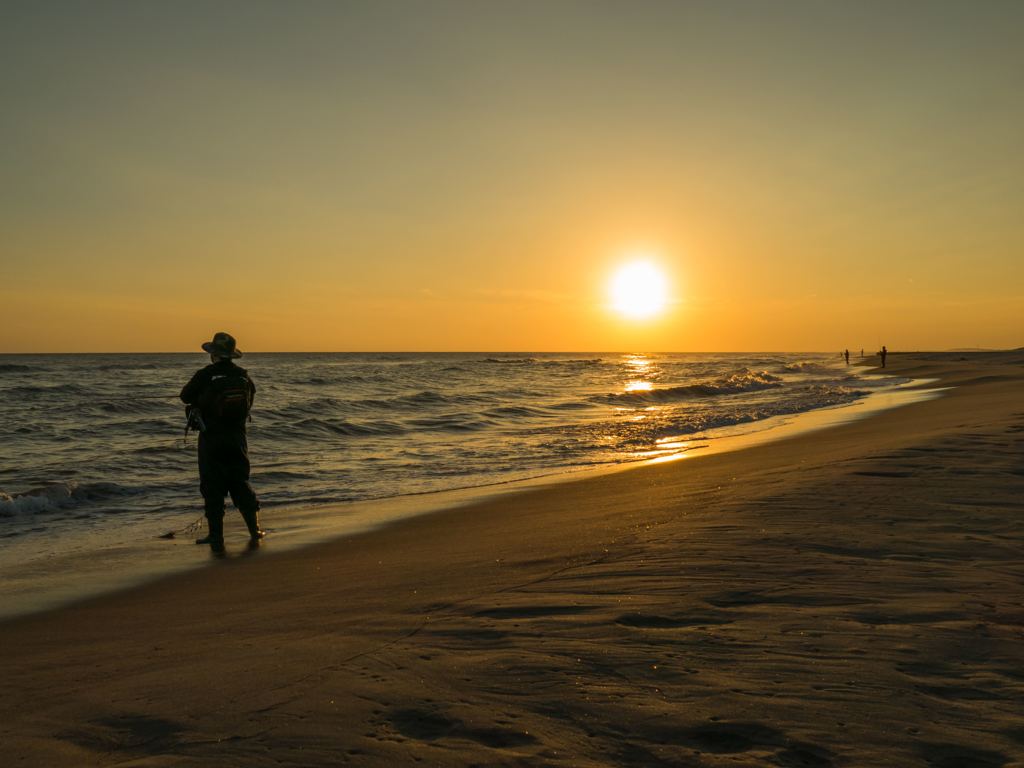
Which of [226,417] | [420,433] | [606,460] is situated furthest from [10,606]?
[420,433]

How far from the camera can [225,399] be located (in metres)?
7.26

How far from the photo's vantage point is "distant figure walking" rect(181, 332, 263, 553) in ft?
23.5

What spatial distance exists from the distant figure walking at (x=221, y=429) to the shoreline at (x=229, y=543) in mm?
324

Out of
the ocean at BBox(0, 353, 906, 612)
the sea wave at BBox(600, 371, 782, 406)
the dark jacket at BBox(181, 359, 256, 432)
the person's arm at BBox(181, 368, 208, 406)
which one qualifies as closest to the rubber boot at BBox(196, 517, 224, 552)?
the ocean at BBox(0, 353, 906, 612)

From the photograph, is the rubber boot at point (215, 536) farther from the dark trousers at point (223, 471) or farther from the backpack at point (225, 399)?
the backpack at point (225, 399)

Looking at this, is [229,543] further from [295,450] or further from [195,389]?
[295,450]

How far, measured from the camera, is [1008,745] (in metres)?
2.53

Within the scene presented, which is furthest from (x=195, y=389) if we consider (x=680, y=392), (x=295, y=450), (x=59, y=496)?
(x=680, y=392)

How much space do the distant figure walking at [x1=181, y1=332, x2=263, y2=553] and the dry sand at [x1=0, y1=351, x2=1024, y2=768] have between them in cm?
98

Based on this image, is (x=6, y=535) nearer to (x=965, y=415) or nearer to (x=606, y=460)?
(x=606, y=460)

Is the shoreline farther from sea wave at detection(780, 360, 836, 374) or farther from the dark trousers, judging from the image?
sea wave at detection(780, 360, 836, 374)

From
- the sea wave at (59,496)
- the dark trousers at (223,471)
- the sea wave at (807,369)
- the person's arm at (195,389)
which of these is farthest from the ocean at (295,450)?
the sea wave at (807,369)

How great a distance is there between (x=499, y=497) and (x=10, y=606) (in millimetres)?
5380

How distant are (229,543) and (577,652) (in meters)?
4.87
